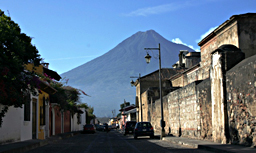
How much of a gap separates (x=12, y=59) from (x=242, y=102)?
10061 millimetres

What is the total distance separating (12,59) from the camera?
552 inches

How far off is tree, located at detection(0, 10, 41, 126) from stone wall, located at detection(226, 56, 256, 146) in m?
9.45

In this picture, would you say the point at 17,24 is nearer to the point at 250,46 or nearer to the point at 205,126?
the point at 205,126

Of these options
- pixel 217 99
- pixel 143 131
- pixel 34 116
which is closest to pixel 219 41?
pixel 143 131

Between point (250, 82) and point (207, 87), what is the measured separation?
17.3 ft

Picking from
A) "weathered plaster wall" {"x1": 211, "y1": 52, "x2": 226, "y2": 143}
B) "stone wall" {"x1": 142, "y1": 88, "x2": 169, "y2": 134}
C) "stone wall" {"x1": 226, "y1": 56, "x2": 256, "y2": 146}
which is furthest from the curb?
"stone wall" {"x1": 142, "y1": 88, "x2": 169, "y2": 134}

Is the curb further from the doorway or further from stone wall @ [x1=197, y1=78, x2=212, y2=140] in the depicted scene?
stone wall @ [x1=197, y1=78, x2=212, y2=140]

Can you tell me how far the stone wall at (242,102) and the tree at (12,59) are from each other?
9.45m

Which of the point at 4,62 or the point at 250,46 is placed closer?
the point at 4,62

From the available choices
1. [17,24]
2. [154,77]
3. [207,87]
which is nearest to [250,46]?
[207,87]

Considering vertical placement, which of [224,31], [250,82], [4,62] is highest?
[224,31]

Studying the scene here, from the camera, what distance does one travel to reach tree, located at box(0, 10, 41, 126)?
13.8 metres

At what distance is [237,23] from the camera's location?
23.2 meters

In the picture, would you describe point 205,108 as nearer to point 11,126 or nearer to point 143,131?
point 143,131
